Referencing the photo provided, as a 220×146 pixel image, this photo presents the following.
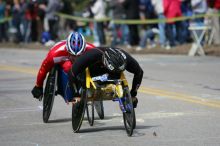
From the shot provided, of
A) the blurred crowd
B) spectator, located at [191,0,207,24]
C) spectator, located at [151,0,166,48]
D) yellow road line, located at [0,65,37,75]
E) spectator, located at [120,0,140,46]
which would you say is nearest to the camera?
yellow road line, located at [0,65,37,75]

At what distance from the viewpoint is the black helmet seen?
9594 millimetres

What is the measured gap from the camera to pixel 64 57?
10938 mm

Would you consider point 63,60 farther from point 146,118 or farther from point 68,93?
point 146,118

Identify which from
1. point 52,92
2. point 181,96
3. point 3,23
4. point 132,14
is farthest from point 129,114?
point 3,23

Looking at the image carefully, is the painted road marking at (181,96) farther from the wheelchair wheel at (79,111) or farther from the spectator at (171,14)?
the spectator at (171,14)

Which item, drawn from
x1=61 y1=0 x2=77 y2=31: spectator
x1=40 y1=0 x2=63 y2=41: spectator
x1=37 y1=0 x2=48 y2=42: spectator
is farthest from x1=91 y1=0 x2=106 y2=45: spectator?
x1=61 y1=0 x2=77 y2=31: spectator

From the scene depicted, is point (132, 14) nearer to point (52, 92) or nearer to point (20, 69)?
point (20, 69)

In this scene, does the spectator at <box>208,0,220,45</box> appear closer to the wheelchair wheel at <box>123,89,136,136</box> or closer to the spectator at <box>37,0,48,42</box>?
the spectator at <box>37,0,48,42</box>

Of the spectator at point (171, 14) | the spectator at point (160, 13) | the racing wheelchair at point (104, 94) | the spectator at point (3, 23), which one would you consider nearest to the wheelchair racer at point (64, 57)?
the racing wheelchair at point (104, 94)

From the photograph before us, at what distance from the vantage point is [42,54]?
26328 millimetres

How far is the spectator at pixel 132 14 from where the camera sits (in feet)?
85.1

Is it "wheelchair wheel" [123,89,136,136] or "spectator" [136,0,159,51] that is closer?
"wheelchair wheel" [123,89,136,136]

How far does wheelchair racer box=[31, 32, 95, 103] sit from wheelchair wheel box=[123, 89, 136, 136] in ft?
3.85

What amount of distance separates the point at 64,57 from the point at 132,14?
1571 centimetres
